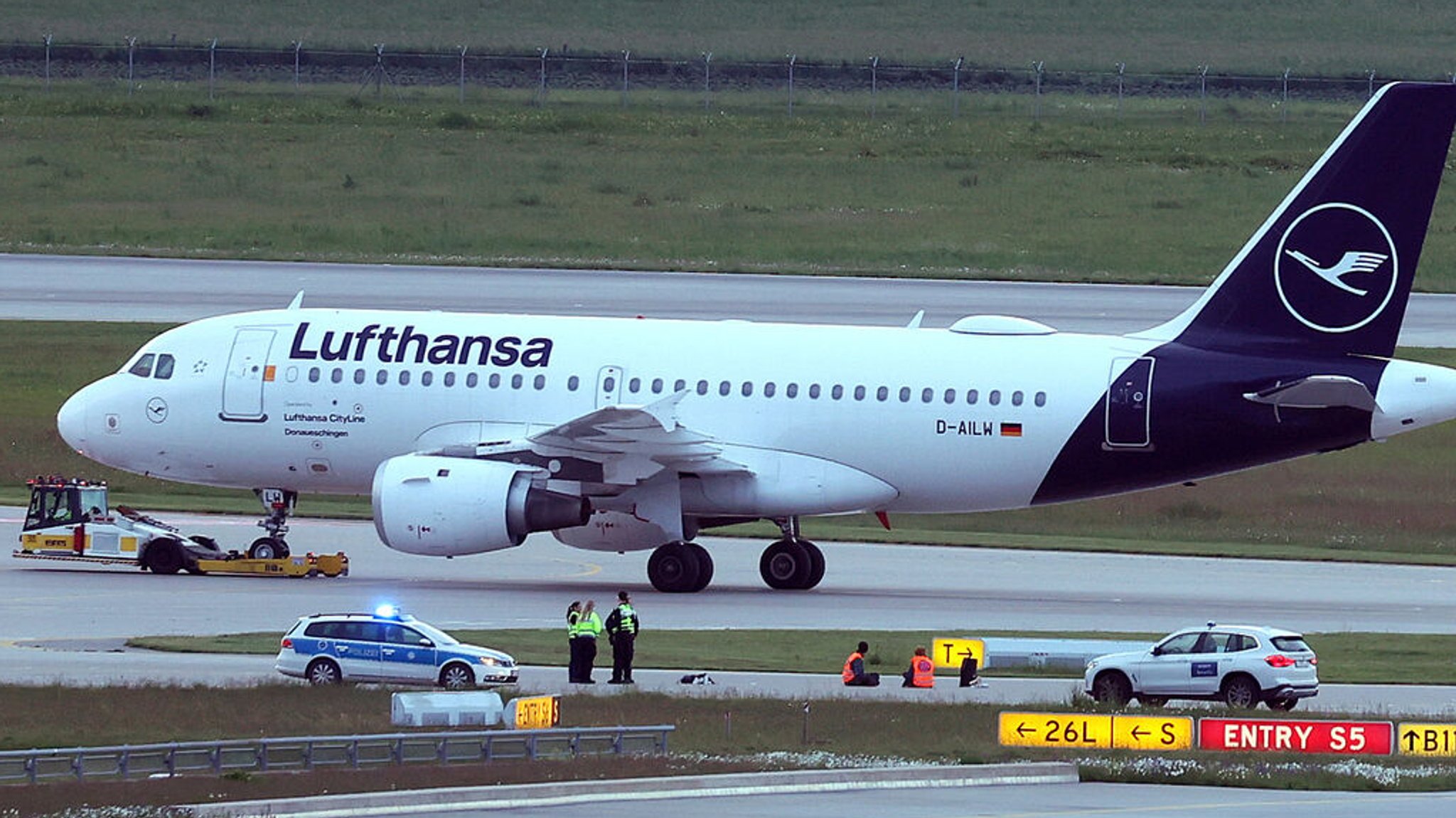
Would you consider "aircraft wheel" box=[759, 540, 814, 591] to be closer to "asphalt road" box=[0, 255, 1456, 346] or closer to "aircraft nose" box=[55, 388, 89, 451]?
"aircraft nose" box=[55, 388, 89, 451]

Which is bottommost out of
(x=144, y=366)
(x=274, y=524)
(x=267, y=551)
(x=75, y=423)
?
(x=267, y=551)

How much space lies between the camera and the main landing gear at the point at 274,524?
1898 inches

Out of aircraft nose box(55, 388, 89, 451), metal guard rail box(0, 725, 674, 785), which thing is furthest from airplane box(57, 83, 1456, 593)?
metal guard rail box(0, 725, 674, 785)

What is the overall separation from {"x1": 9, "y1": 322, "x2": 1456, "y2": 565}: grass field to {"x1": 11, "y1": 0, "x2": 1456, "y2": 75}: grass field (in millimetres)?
71839

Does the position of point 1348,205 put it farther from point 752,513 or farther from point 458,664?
point 458,664

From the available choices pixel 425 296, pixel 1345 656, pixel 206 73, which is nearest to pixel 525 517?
pixel 1345 656

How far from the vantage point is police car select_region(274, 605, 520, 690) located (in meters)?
35.3

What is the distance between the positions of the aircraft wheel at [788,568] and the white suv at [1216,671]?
43.6 ft

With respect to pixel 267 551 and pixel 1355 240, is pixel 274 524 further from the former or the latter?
pixel 1355 240

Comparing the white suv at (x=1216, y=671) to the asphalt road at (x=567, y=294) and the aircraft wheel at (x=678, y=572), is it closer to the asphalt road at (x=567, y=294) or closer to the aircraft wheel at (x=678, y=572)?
the aircraft wheel at (x=678, y=572)

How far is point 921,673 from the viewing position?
3616 cm

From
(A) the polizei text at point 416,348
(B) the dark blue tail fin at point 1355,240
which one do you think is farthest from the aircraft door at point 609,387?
(B) the dark blue tail fin at point 1355,240

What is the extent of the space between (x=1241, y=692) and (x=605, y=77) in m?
96.3

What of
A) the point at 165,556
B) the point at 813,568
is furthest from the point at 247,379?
the point at 813,568
